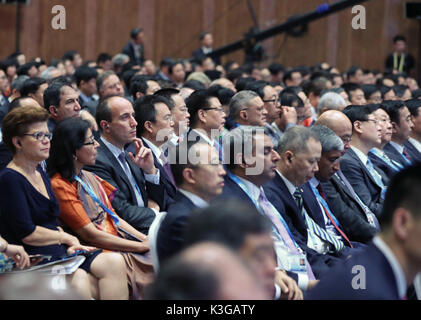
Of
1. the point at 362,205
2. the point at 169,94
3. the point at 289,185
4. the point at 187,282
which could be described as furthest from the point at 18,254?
the point at 169,94

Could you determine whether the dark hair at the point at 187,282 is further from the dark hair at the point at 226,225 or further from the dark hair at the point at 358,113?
the dark hair at the point at 358,113

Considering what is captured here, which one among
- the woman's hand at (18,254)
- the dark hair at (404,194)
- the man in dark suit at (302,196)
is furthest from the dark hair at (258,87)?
the dark hair at (404,194)

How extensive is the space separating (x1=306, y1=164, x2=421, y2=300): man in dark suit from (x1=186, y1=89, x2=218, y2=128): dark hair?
113 inches

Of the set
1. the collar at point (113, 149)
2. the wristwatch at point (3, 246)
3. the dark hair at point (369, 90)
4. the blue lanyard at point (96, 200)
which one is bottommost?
the wristwatch at point (3, 246)

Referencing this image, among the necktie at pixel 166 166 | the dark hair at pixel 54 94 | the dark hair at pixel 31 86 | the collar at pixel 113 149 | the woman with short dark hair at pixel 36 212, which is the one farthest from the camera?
the dark hair at pixel 31 86

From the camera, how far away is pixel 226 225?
1512 mm

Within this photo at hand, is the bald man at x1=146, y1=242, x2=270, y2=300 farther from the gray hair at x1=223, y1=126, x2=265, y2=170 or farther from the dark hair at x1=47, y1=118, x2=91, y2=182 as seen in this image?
the dark hair at x1=47, y1=118, x2=91, y2=182

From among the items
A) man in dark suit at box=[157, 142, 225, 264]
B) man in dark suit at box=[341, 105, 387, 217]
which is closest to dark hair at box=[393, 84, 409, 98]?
man in dark suit at box=[341, 105, 387, 217]

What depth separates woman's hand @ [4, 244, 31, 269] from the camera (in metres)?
2.72

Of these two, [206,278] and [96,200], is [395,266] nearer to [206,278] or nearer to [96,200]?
[206,278]

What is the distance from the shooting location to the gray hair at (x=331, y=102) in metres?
5.74

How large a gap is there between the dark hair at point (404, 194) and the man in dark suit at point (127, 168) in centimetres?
185

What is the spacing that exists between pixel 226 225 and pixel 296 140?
1.87 m

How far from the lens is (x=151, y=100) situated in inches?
166
